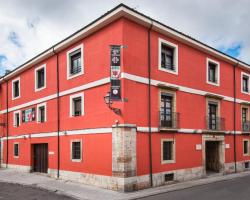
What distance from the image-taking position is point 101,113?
15.1 meters

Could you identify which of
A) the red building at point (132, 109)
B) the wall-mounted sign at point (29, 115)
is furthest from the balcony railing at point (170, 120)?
the wall-mounted sign at point (29, 115)

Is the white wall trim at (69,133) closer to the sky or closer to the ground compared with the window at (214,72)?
closer to the ground

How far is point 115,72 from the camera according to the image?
14.0 metres

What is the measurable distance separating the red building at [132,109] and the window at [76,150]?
57 mm

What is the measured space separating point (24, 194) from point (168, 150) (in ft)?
25.3

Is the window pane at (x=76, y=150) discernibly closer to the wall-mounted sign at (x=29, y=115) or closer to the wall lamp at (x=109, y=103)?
the wall lamp at (x=109, y=103)

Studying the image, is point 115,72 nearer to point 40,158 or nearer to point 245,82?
point 40,158

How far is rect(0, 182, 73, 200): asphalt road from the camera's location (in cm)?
1257

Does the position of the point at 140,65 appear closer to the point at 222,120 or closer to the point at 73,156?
the point at 73,156

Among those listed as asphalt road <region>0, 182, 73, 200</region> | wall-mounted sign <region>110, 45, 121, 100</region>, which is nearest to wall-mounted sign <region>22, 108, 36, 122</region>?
asphalt road <region>0, 182, 73, 200</region>

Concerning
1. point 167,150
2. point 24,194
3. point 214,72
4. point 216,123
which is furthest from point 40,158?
point 214,72

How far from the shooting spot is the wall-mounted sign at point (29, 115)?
21.6 metres

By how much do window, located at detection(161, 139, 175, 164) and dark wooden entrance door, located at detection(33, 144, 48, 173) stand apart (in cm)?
853

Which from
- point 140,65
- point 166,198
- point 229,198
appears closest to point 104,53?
point 140,65
